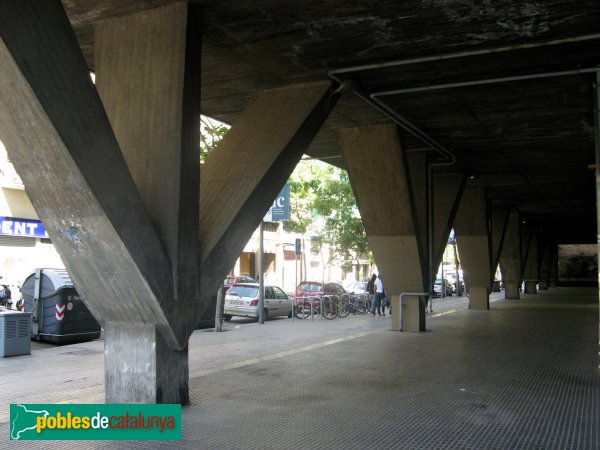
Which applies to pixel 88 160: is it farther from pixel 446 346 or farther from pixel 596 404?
pixel 446 346

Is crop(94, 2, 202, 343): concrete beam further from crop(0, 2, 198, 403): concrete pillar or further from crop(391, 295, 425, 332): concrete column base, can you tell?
crop(391, 295, 425, 332): concrete column base

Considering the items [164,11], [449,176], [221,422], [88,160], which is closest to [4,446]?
[221,422]

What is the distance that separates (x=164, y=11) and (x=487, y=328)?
12894mm

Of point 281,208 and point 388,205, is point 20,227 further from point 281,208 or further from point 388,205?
point 388,205

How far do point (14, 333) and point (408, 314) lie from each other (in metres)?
9.50

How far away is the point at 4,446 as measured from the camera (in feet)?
18.5

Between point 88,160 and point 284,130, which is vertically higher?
point 284,130

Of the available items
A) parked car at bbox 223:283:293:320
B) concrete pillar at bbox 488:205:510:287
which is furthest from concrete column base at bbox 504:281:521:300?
parked car at bbox 223:283:293:320

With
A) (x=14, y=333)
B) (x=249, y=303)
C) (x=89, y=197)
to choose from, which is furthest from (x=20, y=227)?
(x=89, y=197)

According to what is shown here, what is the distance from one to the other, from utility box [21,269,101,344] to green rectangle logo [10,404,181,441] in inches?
278

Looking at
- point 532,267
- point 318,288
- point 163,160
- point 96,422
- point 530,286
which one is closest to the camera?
point 96,422

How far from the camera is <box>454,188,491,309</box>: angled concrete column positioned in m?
24.2

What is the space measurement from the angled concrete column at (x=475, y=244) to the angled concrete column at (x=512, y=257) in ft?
32.1

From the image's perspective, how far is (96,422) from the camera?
20.8ft
